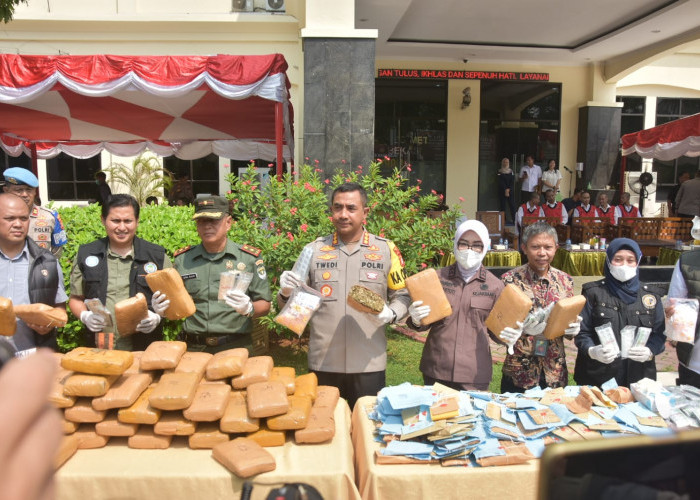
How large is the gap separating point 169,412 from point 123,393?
0.22 meters

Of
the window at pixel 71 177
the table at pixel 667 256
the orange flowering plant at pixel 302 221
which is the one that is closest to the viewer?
the orange flowering plant at pixel 302 221

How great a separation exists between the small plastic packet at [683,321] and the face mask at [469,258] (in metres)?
1.09

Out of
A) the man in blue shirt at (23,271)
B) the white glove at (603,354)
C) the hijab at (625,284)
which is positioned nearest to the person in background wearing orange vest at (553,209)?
the hijab at (625,284)

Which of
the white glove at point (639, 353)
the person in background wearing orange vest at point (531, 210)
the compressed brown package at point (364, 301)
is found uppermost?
the person in background wearing orange vest at point (531, 210)

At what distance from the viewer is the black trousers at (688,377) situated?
3.09 meters

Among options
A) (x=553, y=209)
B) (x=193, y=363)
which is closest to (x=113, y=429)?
(x=193, y=363)

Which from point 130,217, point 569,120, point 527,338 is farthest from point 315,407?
point 569,120

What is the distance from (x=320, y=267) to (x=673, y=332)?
2.02 metres

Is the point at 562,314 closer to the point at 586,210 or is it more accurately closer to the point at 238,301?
the point at 238,301

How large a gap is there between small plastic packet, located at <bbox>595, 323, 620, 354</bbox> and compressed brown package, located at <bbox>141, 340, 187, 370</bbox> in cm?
227

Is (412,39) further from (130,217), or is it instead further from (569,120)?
(130,217)

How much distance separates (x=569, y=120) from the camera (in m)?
15.4

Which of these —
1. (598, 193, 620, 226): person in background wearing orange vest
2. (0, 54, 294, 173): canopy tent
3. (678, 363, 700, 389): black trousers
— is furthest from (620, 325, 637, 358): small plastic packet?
(598, 193, 620, 226): person in background wearing orange vest

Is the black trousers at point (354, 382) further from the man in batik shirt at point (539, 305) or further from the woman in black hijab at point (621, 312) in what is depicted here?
the woman in black hijab at point (621, 312)
